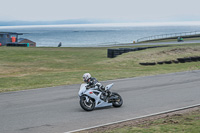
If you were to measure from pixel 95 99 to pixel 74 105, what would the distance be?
1.33 m

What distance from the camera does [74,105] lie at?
39.3ft

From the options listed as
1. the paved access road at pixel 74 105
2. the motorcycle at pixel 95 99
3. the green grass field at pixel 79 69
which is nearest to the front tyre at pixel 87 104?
the motorcycle at pixel 95 99

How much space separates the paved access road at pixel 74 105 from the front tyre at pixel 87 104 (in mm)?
173

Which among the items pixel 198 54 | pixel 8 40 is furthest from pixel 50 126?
pixel 8 40

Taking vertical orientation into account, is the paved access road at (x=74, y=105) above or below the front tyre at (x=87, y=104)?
below

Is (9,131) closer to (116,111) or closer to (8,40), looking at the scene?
(116,111)

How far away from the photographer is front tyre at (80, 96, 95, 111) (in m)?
10.8

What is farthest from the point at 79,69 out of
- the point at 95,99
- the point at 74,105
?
the point at 95,99

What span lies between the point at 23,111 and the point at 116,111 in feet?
10.8

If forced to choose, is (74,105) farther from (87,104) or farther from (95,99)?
(95,99)

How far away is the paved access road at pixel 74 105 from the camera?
918 centimetres

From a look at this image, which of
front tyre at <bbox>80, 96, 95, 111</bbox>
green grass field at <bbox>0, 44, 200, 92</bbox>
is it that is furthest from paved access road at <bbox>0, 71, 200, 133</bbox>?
green grass field at <bbox>0, 44, 200, 92</bbox>

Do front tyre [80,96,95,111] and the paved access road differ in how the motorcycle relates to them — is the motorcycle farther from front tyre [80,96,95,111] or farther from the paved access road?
the paved access road

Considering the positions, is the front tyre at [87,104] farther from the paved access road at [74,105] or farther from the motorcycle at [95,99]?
the paved access road at [74,105]
